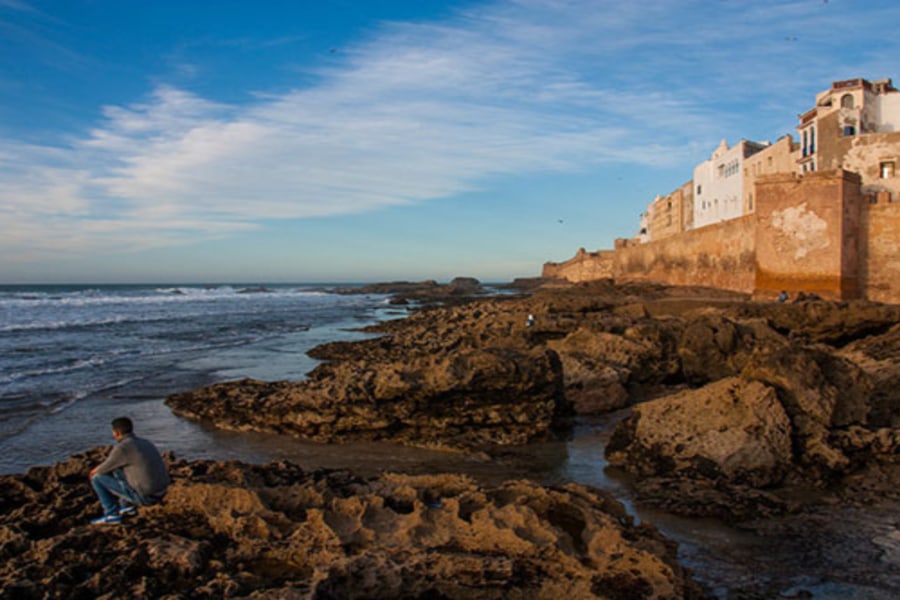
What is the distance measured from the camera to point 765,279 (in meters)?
21.9

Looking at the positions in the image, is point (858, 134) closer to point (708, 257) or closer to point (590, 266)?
point (708, 257)

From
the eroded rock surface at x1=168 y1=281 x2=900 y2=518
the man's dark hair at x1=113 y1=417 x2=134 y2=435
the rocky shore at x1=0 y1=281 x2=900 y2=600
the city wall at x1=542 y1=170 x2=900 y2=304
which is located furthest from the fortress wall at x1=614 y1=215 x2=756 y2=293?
the man's dark hair at x1=113 y1=417 x2=134 y2=435

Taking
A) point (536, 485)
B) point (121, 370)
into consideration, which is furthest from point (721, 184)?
point (536, 485)

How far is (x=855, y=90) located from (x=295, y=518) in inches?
1449

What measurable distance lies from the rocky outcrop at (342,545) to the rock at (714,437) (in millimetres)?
2428

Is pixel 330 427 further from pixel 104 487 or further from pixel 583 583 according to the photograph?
pixel 583 583

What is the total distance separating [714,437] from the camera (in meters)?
7.01

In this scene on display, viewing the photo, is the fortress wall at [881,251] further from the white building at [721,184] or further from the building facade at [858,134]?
the white building at [721,184]

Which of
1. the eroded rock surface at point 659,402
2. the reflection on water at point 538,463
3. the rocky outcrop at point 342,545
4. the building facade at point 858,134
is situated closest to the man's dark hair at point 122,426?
the rocky outcrop at point 342,545

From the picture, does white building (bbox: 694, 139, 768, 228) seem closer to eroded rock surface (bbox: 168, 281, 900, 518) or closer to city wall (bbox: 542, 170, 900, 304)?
city wall (bbox: 542, 170, 900, 304)

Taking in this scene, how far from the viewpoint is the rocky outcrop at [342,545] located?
3771mm

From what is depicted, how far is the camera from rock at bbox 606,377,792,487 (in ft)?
22.3

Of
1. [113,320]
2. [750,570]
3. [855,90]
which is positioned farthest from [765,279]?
[113,320]

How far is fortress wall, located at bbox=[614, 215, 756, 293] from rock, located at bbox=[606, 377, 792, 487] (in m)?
17.3
